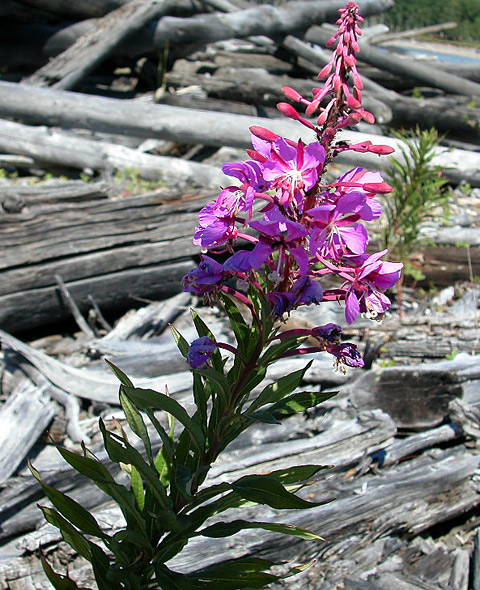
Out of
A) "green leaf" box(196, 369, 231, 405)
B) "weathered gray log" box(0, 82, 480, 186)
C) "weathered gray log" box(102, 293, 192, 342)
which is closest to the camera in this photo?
"green leaf" box(196, 369, 231, 405)

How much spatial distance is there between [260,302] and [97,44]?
26.3 feet

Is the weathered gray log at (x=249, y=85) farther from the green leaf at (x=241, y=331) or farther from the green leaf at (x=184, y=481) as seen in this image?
the green leaf at (x=184, y=481)

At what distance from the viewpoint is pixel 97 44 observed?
8352 millimetres

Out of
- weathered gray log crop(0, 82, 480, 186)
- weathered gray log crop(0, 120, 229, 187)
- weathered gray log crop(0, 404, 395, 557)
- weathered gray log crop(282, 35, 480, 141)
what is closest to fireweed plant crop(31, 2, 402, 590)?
weathered gray log crop(0, 404, 395, 557)

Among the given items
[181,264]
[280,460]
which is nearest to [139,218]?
[181,264]

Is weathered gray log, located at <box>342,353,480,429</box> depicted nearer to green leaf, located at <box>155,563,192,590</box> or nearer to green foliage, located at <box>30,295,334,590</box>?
green foliage, located at <box>30,295,334,590</box>

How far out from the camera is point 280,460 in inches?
121

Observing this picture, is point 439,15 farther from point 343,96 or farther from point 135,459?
point 135,459

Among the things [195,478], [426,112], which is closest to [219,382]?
[195,478]

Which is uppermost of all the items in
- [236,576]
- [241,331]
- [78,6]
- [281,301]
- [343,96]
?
[78,6]

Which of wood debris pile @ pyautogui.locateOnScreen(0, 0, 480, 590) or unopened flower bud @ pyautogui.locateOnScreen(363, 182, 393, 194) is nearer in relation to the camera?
unopened flower bud @ pyautogui.locateOnScreen(363, 182, 393, 194)

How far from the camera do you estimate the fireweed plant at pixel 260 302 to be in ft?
4.28

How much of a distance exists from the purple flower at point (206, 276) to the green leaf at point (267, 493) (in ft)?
1.80

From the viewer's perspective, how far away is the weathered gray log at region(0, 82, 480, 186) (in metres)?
6.82
